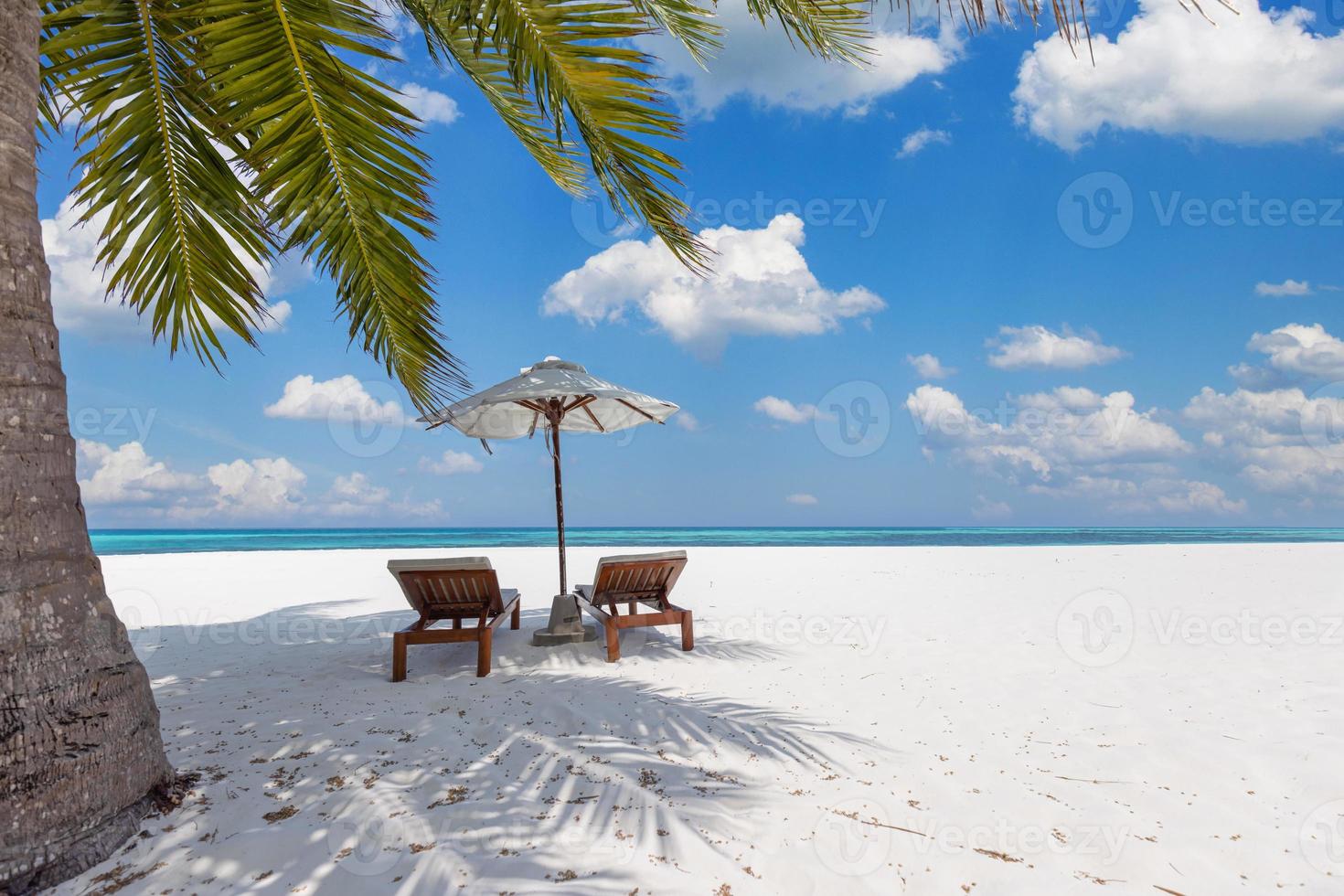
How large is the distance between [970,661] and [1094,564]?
8.13 meters

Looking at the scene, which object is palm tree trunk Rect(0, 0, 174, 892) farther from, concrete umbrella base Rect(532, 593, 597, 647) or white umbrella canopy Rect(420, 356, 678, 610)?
concrete umbrella base Rect(532, 593, 597, 647)

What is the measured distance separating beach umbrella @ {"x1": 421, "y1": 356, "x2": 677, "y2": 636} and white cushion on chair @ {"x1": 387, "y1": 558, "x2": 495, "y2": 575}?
91 cm

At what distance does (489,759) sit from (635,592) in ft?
8.04

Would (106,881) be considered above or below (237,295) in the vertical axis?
below

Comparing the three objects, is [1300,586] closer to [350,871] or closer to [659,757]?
[659,757]

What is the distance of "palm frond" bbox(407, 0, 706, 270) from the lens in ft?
9.59

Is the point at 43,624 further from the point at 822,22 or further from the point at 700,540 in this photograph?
the point at 700,540

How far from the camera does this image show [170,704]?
12.8ft

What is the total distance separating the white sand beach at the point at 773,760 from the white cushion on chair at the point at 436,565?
0.71 meters

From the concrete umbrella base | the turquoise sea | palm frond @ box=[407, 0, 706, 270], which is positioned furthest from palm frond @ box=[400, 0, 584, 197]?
the turquoise sea

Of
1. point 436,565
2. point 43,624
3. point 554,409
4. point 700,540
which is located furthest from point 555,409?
point 700,540

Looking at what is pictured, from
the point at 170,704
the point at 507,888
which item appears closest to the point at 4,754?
the point at 507,888

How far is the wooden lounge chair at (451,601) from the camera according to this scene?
4.48m

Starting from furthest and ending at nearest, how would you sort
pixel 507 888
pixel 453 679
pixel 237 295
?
pixel 453 679
pixel 237 295
pixel 507 888
